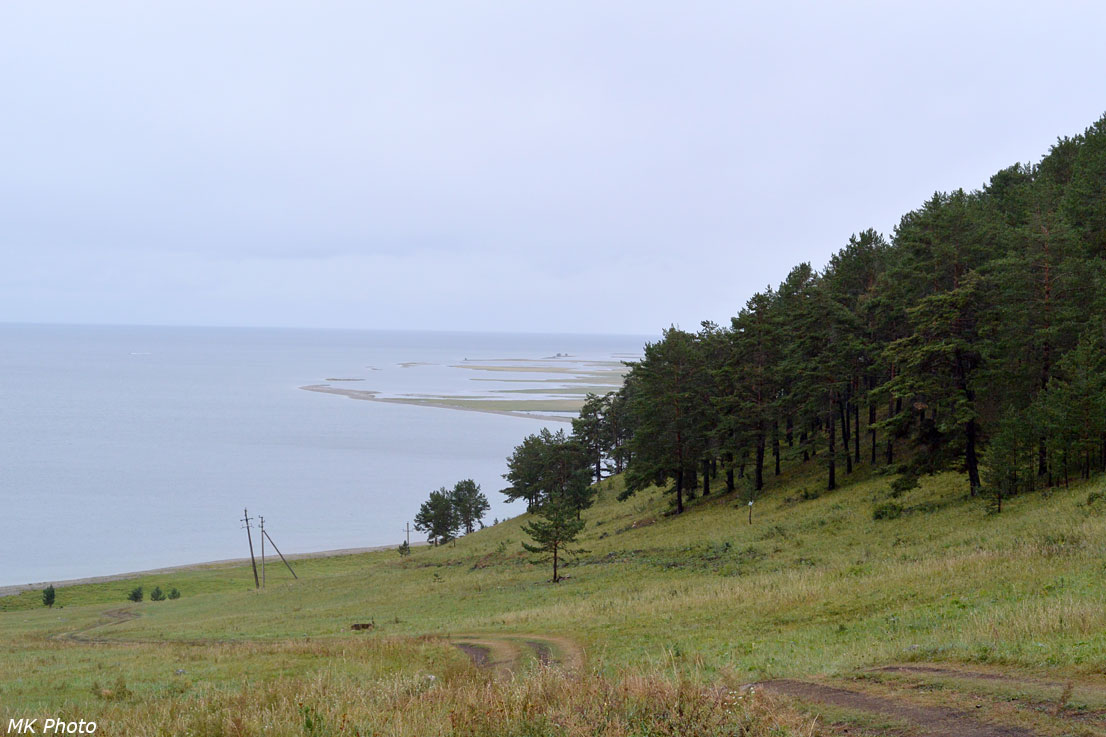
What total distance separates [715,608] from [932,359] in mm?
17629

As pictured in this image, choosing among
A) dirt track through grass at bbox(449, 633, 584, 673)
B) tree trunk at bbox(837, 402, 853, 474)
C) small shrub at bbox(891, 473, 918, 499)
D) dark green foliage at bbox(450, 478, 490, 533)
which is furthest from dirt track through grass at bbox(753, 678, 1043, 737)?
dark green foliage at bbox(450, 478, 490, 533)

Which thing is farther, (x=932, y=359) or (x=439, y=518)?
(x=439, y=518)

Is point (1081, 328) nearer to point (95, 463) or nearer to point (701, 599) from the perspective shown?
point (701, 599)

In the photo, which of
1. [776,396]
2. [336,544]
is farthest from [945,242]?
[336,544]

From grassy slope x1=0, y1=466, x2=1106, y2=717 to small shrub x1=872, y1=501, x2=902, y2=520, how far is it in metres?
0.64

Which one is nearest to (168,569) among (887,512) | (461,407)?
(887,512)

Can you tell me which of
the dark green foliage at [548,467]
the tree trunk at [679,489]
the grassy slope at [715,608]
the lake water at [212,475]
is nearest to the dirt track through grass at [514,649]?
the grassy slope at [715,608]

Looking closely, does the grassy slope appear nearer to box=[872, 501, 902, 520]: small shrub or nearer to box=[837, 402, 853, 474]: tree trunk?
box=[872, 501, 902, 520]: small shrub

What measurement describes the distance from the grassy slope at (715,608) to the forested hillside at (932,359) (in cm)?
252

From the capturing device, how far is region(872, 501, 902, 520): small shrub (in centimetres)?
3391

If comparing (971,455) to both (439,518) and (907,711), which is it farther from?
(439,518)

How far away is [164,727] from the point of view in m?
8.94

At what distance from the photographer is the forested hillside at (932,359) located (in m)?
30.7

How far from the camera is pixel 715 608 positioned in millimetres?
21734
